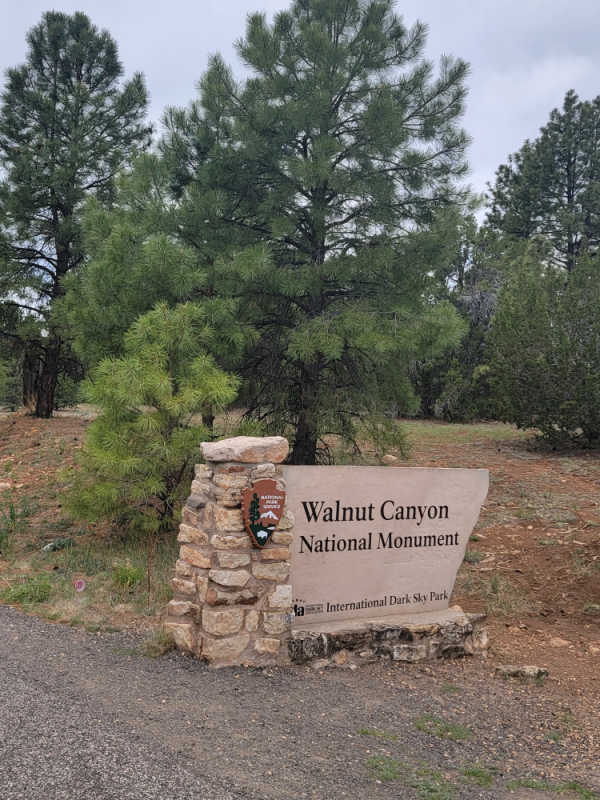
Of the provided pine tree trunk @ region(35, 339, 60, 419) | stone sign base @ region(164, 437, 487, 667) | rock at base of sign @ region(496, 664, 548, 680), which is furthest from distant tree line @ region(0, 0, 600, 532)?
pine tree trunk @ region(35, 339, 60, 419)

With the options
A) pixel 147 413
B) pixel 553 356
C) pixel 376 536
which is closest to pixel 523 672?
pixel 376 536

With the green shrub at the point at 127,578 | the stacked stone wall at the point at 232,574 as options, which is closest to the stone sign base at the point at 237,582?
the stacked stone wall at the point at 232,574

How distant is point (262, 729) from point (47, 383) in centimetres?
1405

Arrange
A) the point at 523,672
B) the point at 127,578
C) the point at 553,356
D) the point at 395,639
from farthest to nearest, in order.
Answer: the point at 553,356
the point at 127,578
the point at 395,639
the point at 523,672

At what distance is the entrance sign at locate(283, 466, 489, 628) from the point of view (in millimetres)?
5180

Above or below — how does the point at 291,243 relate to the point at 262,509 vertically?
above

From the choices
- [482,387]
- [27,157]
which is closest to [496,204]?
[482,387]

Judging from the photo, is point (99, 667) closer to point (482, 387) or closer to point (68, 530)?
point (68, 530)

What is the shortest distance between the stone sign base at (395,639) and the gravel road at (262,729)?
0.42ft

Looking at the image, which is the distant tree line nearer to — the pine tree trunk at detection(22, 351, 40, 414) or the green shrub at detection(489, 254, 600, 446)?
the green shrub at detection(489, 254, 600, 446)

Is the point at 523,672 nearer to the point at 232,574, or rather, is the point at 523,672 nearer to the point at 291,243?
the point at 232,574

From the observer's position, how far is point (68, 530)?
339 inches

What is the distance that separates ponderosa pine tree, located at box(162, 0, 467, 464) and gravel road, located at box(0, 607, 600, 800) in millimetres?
4326

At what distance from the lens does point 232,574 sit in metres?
4.69
